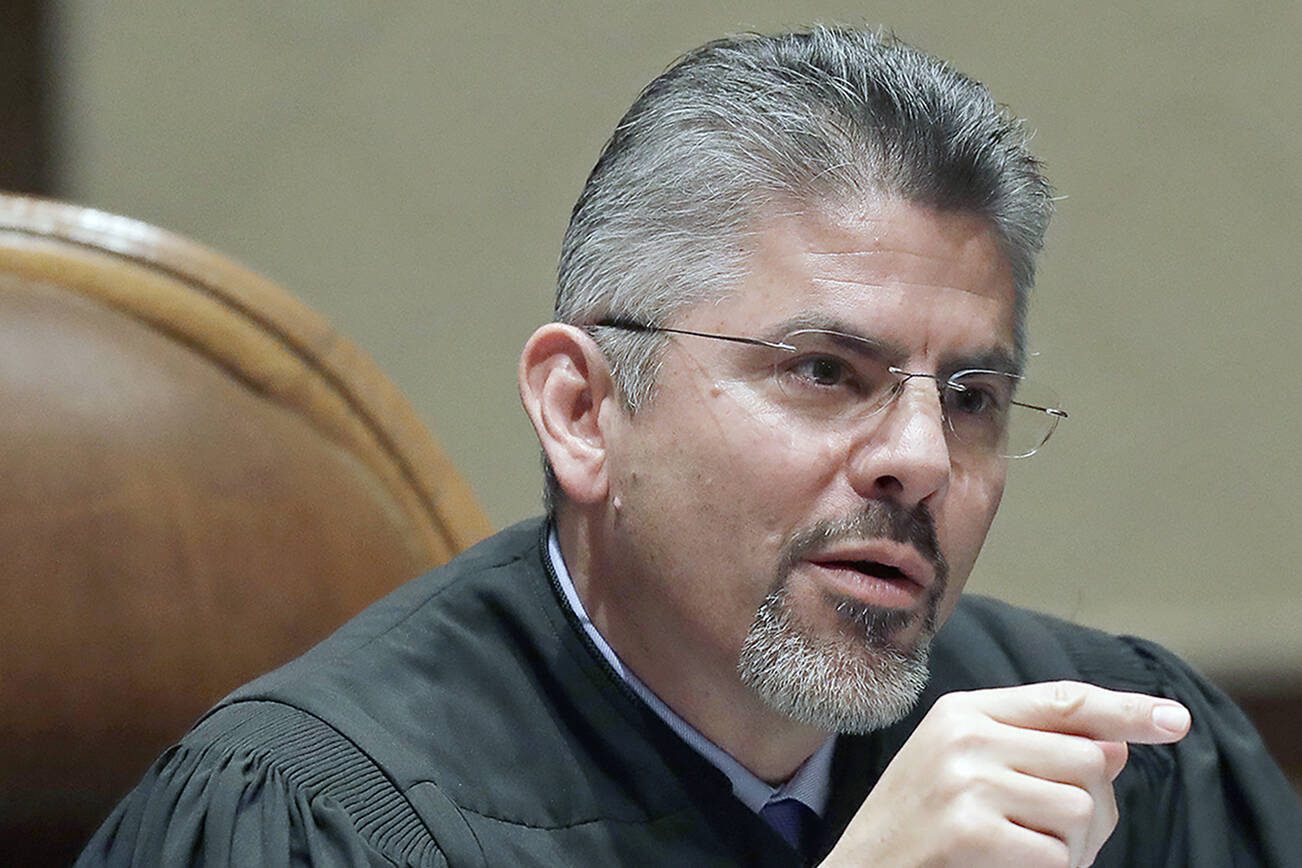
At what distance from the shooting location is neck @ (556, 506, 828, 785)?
1305 mm

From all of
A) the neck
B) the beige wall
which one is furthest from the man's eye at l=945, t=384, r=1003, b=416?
the beige wall

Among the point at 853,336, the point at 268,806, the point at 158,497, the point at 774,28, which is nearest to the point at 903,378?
the point at 853,336

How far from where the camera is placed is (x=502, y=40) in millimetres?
2545

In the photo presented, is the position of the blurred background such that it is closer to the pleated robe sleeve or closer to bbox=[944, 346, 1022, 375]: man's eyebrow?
the pleated robe sleeve

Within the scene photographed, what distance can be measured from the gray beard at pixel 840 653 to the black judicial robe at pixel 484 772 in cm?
11

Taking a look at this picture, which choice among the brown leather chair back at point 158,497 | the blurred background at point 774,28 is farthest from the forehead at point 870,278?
the blurred background at point 774,28

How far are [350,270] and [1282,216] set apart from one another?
4.90 feet

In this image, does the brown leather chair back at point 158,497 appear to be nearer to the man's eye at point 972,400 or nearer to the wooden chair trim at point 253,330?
the wooden chair trim at point 253,330

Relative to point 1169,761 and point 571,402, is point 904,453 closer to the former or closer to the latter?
point 571,402

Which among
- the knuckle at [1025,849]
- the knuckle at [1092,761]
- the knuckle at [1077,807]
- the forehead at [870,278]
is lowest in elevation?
the knuckle at [1025,849]

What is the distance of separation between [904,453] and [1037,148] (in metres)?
1.30

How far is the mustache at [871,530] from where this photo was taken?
120 cm

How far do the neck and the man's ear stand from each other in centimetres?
4

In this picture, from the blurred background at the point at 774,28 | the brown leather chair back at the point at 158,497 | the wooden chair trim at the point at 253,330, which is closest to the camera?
the brown leather chair back at the point at 158,497
